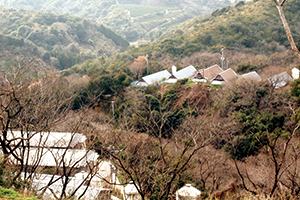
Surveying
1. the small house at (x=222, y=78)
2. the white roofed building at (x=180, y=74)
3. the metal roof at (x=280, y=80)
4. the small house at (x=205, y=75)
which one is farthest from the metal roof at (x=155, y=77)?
the metal roof at (x=280, y=80)

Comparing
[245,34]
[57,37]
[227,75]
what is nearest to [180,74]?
[227,75]

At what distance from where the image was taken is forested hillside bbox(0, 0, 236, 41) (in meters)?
95.9

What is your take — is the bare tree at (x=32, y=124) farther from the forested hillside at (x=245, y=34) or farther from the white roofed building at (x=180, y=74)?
the forested hillside at (x=245, y=34)

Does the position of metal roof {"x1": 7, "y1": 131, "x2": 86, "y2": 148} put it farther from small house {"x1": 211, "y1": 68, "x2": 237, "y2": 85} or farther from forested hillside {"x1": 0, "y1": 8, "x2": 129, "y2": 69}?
forested hillside {"x1": 0, "y1": 8, "x2": 129, "y2": 69}

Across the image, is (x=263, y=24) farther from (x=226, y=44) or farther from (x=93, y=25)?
(x=93, y=25)

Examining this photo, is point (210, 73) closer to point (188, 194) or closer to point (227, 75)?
point (227, 75)

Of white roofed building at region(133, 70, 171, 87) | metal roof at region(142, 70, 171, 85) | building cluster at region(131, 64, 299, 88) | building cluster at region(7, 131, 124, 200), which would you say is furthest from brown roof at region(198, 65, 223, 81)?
building cluster at region(7, 131, 124, 200)

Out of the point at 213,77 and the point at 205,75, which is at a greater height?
the point at 205,75

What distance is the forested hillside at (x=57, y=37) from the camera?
159ft

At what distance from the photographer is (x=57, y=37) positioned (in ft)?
193

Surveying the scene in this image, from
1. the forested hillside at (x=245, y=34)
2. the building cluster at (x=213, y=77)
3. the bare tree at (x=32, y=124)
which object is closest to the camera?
the bare tree at (x=32, y=124)

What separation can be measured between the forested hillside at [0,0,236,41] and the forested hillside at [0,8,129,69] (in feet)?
74.9

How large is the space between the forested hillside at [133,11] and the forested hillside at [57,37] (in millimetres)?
22832

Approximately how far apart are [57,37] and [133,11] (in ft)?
192
